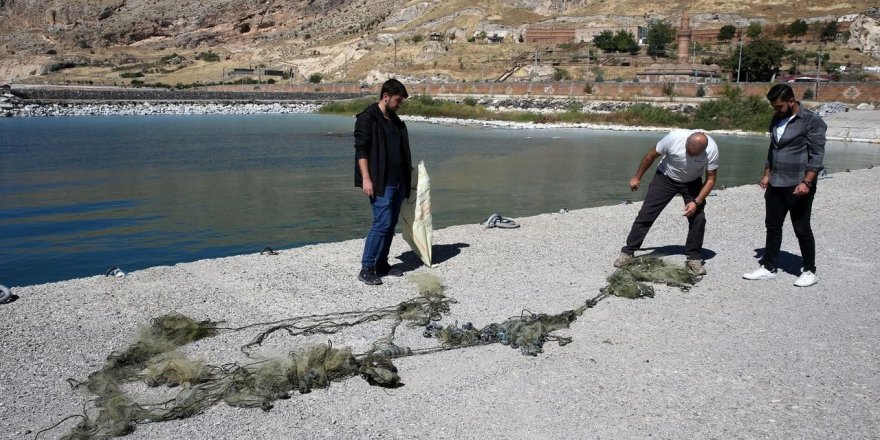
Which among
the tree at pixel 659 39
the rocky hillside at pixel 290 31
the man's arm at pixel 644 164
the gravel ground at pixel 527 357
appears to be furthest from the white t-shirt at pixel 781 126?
the rocky hillside at pixel 290 31

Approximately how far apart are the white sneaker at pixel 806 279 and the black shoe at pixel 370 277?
4.26 meters

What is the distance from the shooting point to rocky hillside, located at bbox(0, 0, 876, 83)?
94.9 m

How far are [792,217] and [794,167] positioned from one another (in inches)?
20.1

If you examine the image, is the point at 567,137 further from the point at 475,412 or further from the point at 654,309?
the point at 475,412

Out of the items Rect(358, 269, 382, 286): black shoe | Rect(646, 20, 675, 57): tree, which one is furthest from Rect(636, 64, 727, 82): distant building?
Rect(358, 269, 382, 286): black shoe

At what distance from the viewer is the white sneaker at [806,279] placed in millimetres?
7289

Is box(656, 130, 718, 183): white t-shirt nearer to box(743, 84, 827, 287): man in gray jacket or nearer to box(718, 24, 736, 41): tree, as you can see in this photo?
box(743, 84, 827, 287): man in gray jacket

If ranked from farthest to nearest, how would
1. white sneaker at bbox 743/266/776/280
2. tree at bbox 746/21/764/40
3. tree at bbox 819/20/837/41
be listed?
tree at bbox 746/21/764/40
tree at bbox 819/20/837/41
white sneaker at bbox 743/266/776/280

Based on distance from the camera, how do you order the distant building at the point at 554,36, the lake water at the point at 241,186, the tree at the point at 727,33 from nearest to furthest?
1. the lake water at the point at 241,186
2. the tree at the point at 727,33
3. the distant building at the point at 554,36

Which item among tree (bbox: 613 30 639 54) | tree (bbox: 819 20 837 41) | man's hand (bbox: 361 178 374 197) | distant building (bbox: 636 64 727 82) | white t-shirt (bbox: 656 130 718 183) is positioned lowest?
man's hand (bbox: 361 178 374 197)

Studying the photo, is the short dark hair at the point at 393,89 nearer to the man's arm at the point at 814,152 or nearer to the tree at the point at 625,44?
the man's arm at the point at 814,152

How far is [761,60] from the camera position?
206 feet

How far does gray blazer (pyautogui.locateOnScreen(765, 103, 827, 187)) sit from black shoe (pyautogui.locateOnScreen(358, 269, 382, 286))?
4081 mm

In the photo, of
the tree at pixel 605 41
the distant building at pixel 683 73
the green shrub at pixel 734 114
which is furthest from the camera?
the tree at pixel 605 41
